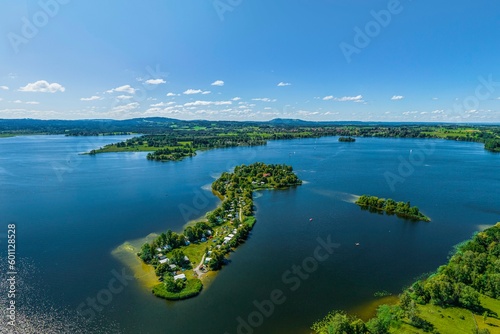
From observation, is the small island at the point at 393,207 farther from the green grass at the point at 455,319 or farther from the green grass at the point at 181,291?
the green grass at the point at 181,291

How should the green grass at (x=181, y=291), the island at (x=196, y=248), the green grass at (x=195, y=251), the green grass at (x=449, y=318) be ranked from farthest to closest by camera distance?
the green grass at (x=195, y=251)
the island at (x=196, y=248)
the green grass at (x=181, y=291)
the green grass at (x=449, y=318)

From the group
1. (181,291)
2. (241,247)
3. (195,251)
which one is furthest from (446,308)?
(195,251)

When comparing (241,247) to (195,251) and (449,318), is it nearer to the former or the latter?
(195,251)

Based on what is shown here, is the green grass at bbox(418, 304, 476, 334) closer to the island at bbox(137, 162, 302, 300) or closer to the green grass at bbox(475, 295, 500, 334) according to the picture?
the green grass at bbox(475, 295, 500, 334)

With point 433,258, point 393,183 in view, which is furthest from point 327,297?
point 393,183

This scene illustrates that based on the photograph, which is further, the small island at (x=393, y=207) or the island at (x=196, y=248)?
the small island at (x=393, y=207)

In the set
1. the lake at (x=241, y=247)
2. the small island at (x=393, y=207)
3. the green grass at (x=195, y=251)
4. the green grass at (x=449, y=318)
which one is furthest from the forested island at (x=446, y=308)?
the small island at (x=393, y=207)

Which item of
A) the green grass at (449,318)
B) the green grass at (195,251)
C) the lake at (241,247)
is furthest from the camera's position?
the green grass at (195,251)
